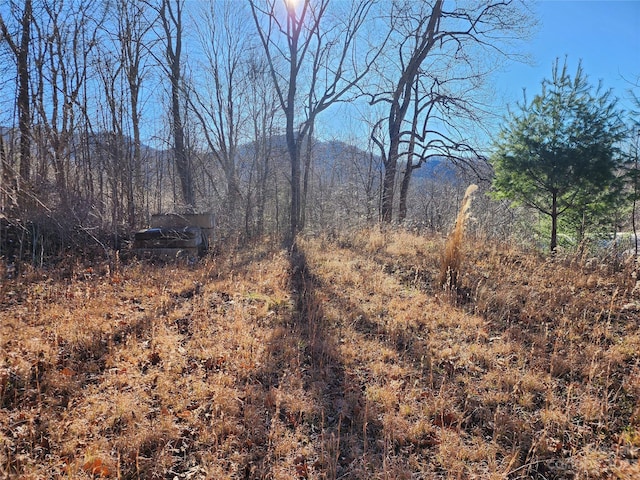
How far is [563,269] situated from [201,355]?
535 centimetres

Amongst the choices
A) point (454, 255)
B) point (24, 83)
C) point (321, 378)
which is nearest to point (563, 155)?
point (454, 255)

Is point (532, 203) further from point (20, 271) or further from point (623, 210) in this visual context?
point (20, 271)

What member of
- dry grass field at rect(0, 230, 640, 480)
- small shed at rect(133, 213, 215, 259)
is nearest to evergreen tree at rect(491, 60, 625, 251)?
dry grass field at rect(0, 230, 640, 480)

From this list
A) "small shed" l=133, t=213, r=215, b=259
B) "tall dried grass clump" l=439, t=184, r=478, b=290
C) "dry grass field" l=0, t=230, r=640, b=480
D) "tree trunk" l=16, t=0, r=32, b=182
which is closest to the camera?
"dry grass field" l=0, t=230, r=640, b=480

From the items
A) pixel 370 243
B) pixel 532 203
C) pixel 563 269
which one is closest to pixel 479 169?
pixel 532 203

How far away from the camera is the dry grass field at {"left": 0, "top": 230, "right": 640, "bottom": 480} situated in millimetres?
2119

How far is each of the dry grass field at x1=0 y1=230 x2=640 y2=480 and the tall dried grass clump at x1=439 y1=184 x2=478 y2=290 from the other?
13cm

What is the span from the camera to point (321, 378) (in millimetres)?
3025

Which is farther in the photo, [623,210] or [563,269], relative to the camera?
[623,210]

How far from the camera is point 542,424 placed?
2.46 meters

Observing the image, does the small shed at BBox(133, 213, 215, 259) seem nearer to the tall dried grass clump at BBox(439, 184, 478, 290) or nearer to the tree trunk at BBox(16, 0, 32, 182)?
the tree trunk at BBox(16, 0, 32, 182)

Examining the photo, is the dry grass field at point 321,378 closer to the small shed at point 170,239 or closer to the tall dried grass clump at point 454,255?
the tall dried grass clump at point 454,255

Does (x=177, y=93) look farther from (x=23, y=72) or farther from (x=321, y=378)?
(x=321, y=378)

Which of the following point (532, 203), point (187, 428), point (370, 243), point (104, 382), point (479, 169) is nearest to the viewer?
point (187, 428)
